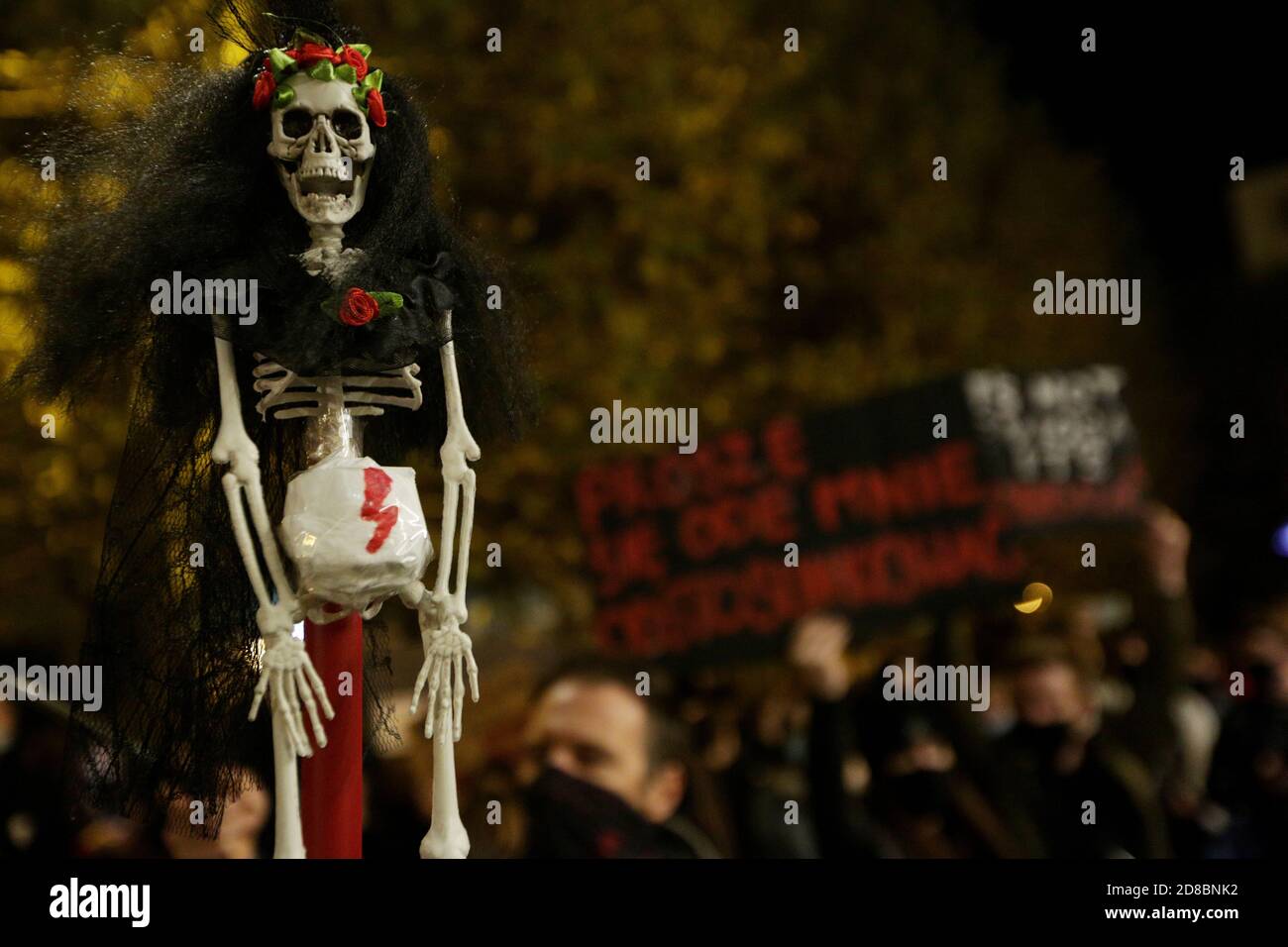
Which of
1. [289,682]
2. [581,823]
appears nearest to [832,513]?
[581,823]

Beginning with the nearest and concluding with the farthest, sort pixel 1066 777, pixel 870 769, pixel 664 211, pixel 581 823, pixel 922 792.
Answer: pixel 581 823, pixel 1066 777, pixel 922 792, pixel 870 769, pixel 664 211

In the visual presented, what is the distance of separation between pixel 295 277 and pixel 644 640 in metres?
2.34

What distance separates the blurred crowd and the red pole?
654 mm

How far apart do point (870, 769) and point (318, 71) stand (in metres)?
2.58

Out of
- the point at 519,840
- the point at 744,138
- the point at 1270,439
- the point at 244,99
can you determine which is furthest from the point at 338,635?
the point at 1270,439

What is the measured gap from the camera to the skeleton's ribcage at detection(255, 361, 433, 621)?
2469 mm

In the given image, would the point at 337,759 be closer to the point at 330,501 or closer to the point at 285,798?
the point at 285,798

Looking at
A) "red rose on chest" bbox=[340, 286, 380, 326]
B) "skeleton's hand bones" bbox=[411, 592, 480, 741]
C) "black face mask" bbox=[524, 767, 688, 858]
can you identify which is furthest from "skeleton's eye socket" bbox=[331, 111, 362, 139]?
"black face mask" bbox=[524, 767, 688, 858]

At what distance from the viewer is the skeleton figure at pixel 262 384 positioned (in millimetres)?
2512

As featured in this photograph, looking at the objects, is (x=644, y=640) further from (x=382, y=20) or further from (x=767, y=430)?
(x=382, y=20)

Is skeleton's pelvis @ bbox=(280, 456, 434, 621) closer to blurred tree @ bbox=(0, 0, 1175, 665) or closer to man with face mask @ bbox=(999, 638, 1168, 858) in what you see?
blurred tree @ bbox=(0, 0, 1175, 665)

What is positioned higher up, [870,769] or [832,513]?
[832,513]

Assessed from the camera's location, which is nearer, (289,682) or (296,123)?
(289,682)

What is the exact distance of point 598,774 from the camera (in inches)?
138
